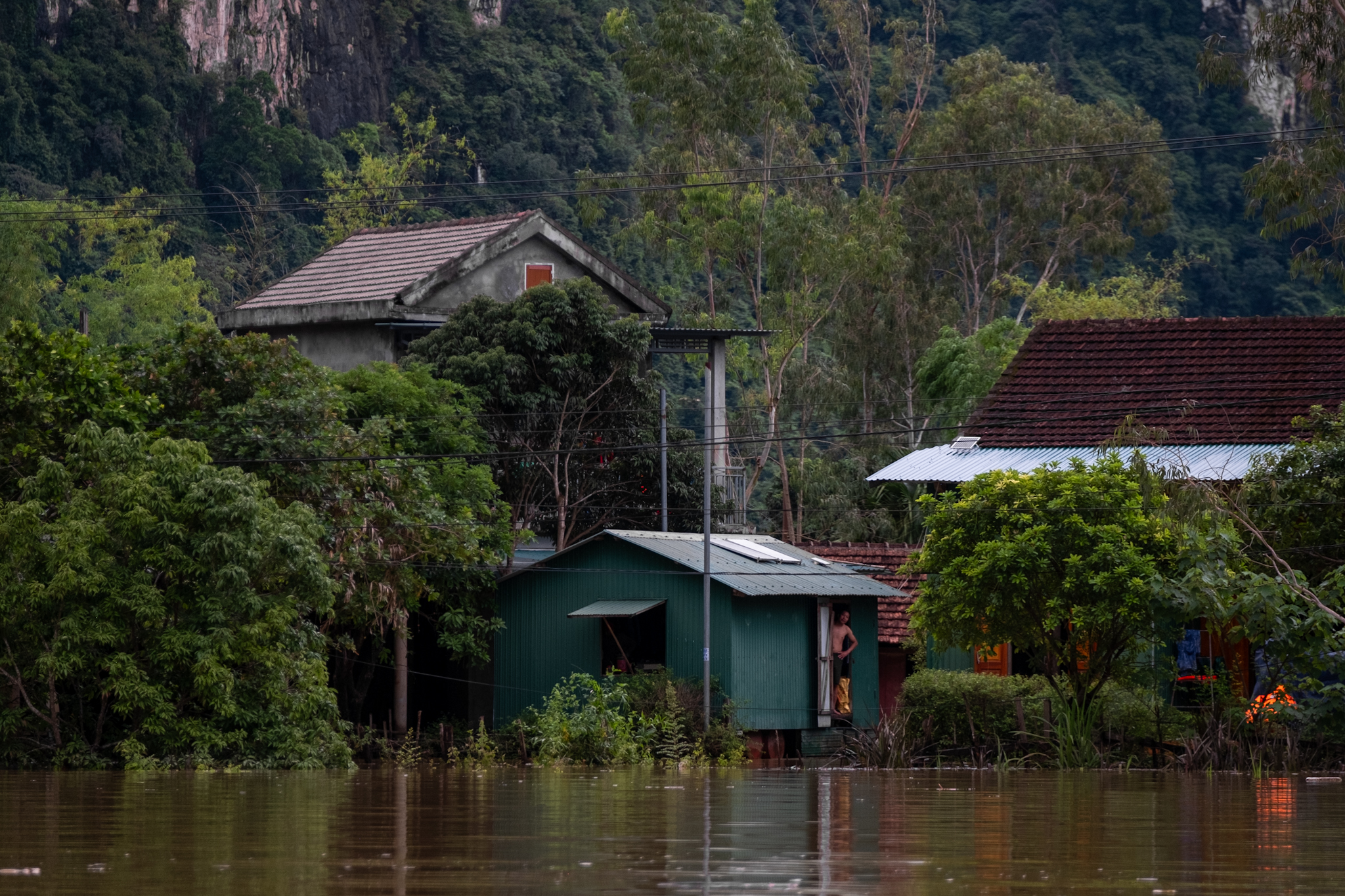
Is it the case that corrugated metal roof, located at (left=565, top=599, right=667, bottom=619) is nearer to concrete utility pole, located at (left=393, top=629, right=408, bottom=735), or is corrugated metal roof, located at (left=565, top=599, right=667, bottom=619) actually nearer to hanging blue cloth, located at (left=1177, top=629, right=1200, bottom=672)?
concrete utility pole, located at (left=393, top=629, right=408, bottom=735)

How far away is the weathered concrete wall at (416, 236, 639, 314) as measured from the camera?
40875 mm

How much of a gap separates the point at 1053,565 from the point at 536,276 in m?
21.0

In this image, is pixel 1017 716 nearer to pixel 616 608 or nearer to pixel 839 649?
pixel 839 649

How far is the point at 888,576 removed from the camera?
3403cm

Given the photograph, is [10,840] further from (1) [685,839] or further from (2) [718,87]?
(2) [718,87]

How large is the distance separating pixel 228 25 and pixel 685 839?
2889 inches

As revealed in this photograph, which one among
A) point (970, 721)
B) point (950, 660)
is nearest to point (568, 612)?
point (950, 660)

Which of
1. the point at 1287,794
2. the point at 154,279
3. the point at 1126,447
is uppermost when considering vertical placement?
the point at 154,279

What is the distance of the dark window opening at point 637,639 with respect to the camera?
31.4m

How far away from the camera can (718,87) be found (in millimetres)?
54656

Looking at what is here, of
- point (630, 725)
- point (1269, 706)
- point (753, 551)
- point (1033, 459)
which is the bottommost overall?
point (630, 725)

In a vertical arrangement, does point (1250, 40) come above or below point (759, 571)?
above

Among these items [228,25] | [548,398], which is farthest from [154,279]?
[548,398]

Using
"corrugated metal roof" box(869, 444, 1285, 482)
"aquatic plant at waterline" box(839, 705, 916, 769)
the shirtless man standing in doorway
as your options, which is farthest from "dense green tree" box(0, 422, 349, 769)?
the shirtless man standing in doorway
